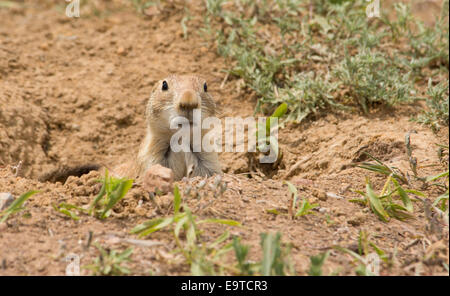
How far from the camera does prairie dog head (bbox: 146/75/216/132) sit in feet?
14.4

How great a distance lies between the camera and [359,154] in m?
4.78

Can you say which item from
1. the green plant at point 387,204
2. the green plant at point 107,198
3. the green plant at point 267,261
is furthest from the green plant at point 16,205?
the green plant at point 387,204

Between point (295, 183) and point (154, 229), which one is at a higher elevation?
point (295, 183)

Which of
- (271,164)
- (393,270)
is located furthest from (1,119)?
(393,270)

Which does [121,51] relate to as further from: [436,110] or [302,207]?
[302,207]

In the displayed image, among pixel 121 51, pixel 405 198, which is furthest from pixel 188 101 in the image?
pixel 121 51

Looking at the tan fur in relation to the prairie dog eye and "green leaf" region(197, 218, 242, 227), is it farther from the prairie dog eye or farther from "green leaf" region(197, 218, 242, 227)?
"green leaf" region(197, 218, 242, 227)

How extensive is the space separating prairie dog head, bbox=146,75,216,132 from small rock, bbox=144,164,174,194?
1009 mm

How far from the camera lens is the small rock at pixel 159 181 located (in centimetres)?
333

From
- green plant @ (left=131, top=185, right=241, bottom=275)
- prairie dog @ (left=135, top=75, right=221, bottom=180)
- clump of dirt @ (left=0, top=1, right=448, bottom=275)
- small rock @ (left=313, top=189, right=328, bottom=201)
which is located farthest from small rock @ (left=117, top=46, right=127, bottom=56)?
green plant @ (left=131, top=185, right=241, bottom=275)

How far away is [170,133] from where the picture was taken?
16.0ft

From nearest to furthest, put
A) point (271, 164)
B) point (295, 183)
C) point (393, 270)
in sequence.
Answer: point (393, 270) < point (295, 183) < point (271, 164)
